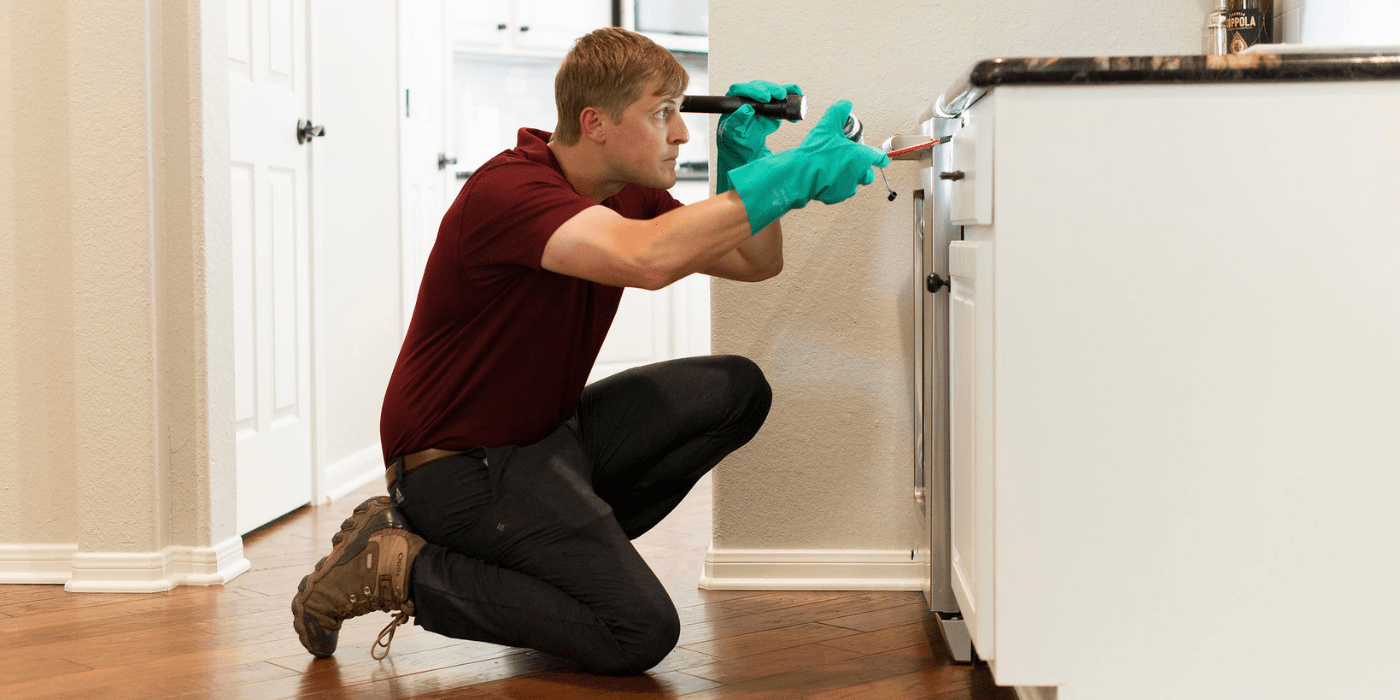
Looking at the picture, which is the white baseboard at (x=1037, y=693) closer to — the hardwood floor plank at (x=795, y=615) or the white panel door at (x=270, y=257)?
the hardwood floor plank at (x=795, y=615)

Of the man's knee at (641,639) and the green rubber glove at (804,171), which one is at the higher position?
the green rubber glove at (804,171)

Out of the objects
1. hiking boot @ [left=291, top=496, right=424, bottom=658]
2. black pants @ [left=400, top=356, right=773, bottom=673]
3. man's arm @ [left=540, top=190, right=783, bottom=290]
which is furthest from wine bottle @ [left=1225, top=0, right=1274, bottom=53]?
hiking boot @ [left=291, top=496, right=424, bottom=658]

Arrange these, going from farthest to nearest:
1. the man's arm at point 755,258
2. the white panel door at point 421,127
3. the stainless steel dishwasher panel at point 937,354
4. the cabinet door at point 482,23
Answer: the cabinet door at point 482,23, the white panel door at point 421,127, the man's arm at point 755,258, the stainless steel dishwasher panel at point 937,354

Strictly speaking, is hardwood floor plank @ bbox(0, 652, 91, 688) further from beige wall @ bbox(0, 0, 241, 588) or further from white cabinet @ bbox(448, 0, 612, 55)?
white cabinet @ bbox(448, 0, 612, 55)

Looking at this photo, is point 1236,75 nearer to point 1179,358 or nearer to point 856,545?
point 1179,358

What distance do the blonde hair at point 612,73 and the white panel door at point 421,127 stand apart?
1940 millimetres

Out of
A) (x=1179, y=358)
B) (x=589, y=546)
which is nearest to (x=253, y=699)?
(x=589, y=546)

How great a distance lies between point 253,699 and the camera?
146 centimetres

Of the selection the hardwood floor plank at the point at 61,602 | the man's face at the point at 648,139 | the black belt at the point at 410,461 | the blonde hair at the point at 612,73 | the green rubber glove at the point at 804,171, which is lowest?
the hardwood floor plank at the point at 61,602

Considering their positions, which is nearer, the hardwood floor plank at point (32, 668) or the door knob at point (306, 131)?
the hardwood floor plank at point (32, 668)

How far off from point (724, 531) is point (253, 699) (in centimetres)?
83

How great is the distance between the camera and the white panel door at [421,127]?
11.2ft

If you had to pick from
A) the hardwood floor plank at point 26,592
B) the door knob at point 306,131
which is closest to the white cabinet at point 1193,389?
the hardwood floor plank at point 26,592

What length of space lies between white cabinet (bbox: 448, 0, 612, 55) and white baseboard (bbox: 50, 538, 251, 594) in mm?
2382
